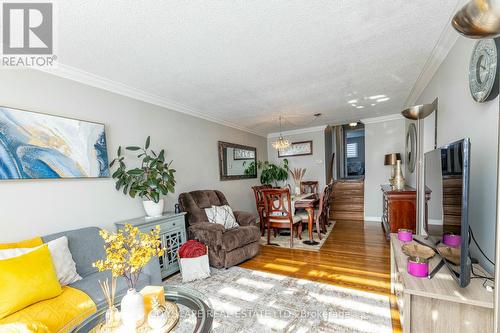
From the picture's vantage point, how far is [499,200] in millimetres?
742

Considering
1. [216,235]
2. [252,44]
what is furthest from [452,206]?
[216,235]

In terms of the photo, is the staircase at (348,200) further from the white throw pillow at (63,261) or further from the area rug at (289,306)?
the white throw pillow at (63,261)

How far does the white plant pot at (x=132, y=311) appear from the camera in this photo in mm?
1133

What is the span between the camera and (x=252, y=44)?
1.86 metres

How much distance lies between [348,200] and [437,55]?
13.1ft

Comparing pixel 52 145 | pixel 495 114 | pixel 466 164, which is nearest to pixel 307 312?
pixel 466 164

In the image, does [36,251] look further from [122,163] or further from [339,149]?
[339,149]

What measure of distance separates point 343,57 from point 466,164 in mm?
1506

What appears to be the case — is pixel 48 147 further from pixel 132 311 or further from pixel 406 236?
pixel 406 236

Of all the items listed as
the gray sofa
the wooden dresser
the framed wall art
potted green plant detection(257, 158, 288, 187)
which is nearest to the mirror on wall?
potted green plant detection(257, 158, 288, 187)

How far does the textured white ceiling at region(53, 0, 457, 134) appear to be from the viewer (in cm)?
145

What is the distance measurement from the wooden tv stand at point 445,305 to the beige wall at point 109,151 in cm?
284

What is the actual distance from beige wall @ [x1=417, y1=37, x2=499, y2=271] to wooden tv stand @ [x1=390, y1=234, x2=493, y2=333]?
29cm

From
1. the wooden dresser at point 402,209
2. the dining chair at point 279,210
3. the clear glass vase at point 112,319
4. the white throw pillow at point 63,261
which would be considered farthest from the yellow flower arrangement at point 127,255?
the wooden dresser at point 402,209
